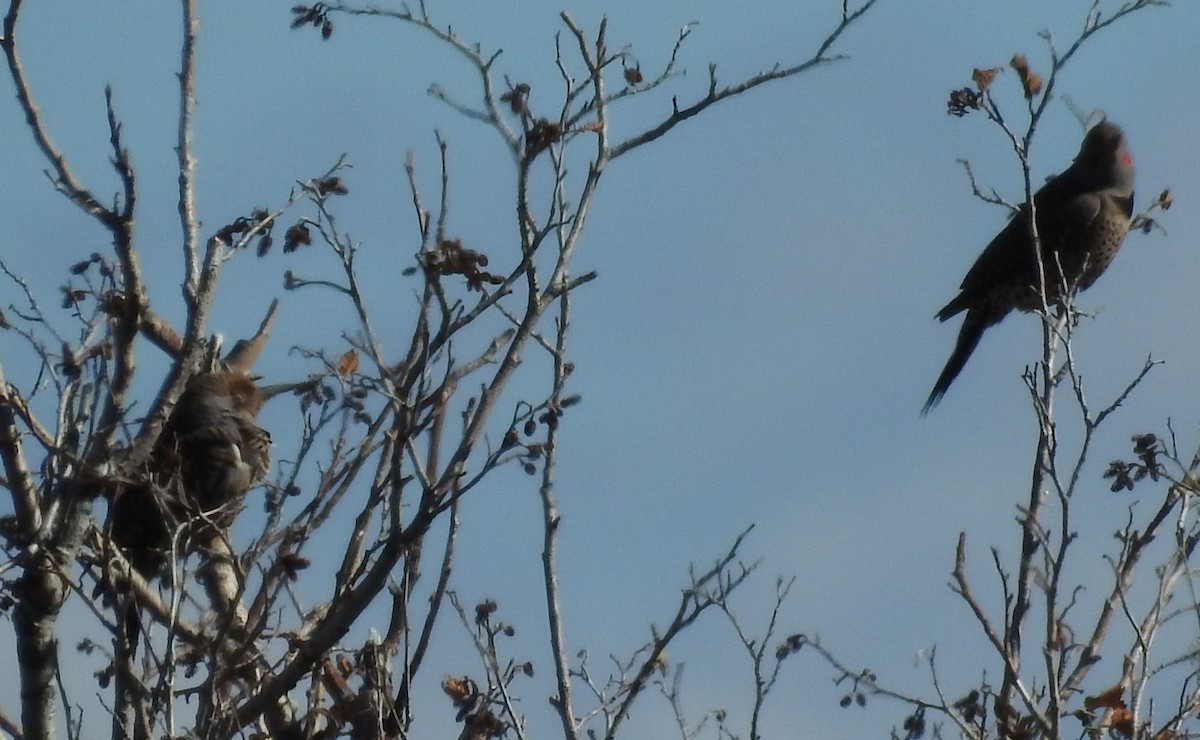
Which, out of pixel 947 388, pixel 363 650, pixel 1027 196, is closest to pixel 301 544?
pixel 363 650

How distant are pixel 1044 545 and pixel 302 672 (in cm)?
214

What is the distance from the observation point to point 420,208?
495 centimetres

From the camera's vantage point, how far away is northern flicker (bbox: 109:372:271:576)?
21.4ft

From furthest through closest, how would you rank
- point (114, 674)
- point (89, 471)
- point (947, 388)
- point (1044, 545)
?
1. point (947, 388)
2. point (114, 674)
3. point (89, 471)
4. point (1044, 545)

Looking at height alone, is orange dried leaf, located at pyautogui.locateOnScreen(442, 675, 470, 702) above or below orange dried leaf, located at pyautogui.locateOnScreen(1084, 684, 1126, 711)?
above

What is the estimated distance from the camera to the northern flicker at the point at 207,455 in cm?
651

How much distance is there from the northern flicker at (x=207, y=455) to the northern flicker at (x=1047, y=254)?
367 centimetres

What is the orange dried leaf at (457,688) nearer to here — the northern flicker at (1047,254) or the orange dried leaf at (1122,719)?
the orange dried leaf at (1122,719)

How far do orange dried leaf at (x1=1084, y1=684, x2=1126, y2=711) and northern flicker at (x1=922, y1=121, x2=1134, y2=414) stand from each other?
4.82 m

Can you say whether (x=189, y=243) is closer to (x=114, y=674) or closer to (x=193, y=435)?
(x=114, y=674)

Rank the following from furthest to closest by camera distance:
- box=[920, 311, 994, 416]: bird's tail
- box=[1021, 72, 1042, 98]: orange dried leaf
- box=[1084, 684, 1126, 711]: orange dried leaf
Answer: box=[920, 311, 994, 416]: bird's tail
box=[1021, 72, 1042, 98]: orange dried leaf
box=[1084, 684, 1126, 711]: orange dried leaf

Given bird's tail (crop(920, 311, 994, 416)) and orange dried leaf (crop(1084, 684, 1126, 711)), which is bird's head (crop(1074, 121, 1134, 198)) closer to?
bird's tail (crop(920, 311, 994, 416))

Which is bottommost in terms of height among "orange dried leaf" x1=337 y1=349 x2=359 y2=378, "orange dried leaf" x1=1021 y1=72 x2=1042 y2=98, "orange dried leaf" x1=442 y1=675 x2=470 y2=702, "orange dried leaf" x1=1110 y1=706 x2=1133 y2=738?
"orange dried leaf" x1=1110 y1=706 x2=1133 y2=738

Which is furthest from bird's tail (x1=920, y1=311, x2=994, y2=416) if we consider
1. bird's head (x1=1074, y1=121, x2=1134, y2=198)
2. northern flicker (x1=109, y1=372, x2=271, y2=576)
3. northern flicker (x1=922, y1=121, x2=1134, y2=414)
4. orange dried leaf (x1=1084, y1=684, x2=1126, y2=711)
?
orange dried leaf (x1=1084, y1=684, x2=1126, y2=711)
